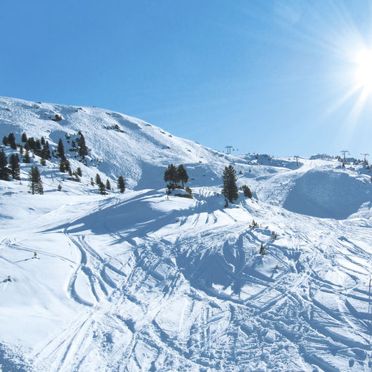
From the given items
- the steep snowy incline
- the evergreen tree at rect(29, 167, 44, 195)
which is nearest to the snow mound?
the steep snowy incline

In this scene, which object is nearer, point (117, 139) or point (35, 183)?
point (35, 183)

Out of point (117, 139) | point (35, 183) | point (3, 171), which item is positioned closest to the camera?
point (35, 183)

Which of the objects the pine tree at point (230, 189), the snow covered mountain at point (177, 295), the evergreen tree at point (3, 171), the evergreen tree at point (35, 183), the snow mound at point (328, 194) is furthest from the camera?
the snow mound at point (328, 194)

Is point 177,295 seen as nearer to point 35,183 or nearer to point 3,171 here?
point 35,183

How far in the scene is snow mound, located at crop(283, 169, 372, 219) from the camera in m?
76.5

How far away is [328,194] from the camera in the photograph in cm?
8900

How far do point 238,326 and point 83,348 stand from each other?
186 inches

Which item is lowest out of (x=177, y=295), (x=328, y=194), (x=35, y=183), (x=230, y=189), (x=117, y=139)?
(x=177, y=295)

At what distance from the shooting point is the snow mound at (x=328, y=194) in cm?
7650

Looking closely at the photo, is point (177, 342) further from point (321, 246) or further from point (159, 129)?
point (159, 129)

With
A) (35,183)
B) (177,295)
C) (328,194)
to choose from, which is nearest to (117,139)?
(328,194)

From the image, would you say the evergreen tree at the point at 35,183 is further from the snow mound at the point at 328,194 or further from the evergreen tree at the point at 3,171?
the snow mound at the point at 328,194

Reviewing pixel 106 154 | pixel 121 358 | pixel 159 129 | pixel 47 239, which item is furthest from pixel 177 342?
pixel 159 129

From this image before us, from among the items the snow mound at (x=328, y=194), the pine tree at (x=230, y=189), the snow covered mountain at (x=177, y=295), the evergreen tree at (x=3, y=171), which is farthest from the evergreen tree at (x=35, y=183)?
the snow mound at (x=328, y=194)
